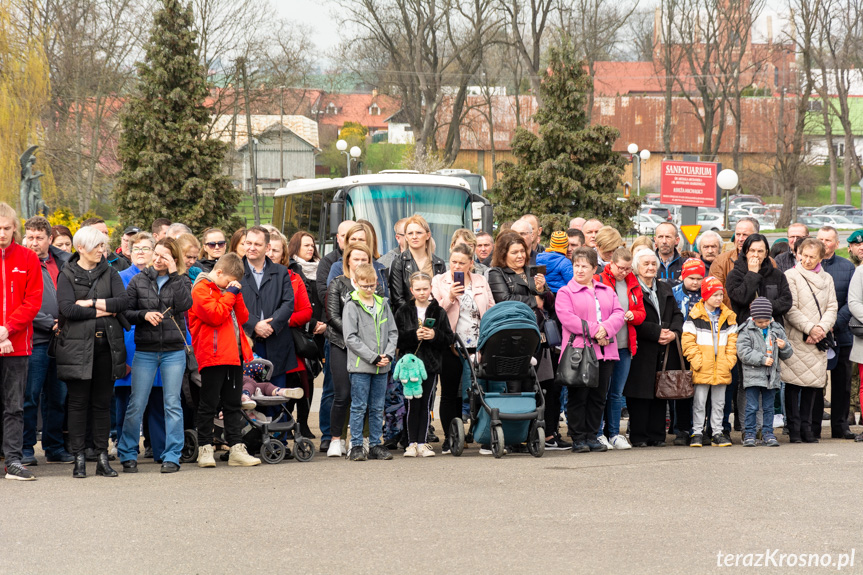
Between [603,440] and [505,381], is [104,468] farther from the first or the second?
[603,440]

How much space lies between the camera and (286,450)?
30.9ft

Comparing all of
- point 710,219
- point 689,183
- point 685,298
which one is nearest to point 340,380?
point 685,298

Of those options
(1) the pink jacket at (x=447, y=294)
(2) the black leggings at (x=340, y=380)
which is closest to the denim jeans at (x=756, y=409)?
(1) the pink jacket at (x=447, y=294)

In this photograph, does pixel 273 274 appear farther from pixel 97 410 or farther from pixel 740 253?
pixel 740 253

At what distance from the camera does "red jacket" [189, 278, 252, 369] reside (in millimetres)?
8742

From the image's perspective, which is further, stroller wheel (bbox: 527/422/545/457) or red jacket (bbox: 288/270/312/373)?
red jacket (bbox: 288/270/312/373)

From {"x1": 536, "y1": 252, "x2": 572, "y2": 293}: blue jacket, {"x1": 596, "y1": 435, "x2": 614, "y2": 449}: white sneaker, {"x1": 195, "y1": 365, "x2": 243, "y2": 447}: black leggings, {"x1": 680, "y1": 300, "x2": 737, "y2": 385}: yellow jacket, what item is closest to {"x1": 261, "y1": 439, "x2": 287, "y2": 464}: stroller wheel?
{"x1": 195, "y1": 365, "x2": 243, "y2": 447}: black leggings

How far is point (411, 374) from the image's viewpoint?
930cm

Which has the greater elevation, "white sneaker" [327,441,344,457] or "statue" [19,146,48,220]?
"statue" [19,146,48,220]

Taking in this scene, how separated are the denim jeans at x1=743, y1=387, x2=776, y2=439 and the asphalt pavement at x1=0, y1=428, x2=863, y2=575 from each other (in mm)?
1005

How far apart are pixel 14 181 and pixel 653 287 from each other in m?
24.6

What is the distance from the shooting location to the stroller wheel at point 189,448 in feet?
30.1

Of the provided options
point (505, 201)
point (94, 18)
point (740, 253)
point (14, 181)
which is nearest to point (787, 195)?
point (505, 201)

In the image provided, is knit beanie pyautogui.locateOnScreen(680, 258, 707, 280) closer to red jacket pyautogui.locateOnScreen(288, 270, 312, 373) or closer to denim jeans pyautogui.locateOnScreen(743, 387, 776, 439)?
denim jeans pyautogui.locateOnScreen(743, 387, 776, 439)
